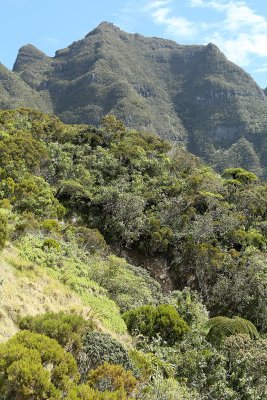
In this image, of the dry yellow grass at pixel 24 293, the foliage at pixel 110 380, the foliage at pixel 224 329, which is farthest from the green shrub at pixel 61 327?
the foliage at pixel 224 329

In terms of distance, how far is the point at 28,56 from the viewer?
621ft

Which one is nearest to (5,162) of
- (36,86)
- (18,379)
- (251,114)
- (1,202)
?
(1,202)

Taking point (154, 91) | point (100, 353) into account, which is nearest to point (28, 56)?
point (154, 91)

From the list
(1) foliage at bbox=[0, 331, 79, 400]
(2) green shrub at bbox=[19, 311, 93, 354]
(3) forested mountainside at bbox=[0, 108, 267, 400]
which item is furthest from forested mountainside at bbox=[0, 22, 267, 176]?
(1) foliage at bbox=[0, 331, 79, 400]

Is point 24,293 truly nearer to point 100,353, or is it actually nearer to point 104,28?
point 100,353

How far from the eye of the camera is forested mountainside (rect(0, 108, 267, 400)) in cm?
861

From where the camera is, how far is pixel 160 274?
27.4 meters

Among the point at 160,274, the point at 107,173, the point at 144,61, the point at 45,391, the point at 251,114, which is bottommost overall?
the point at 160,274

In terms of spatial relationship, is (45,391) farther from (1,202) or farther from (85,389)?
(1,202)

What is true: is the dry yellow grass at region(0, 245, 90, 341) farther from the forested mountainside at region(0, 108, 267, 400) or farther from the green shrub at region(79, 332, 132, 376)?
the green shrub at region(79, 332, 132, 376)

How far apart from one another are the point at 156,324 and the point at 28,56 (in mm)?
192800

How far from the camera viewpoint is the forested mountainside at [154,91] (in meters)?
120

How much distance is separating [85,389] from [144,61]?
575 feet

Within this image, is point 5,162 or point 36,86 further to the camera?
point 36,86
